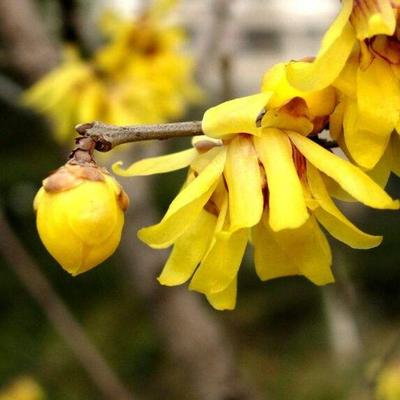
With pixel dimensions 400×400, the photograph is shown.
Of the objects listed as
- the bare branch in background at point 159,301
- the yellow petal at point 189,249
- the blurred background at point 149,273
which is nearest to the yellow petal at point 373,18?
the yellow petal at point 189,249

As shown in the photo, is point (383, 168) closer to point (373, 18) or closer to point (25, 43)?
point (373, 18)

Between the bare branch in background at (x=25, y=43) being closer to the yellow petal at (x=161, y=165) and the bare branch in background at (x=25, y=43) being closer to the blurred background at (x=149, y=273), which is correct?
the blurred background at (x=149, y=273)

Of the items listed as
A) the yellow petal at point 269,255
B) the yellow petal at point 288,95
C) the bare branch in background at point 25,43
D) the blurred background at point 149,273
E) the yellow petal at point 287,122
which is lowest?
the blurred background at point 149,273

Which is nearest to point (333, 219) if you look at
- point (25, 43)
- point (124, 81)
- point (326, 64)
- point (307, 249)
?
point (307, 249)

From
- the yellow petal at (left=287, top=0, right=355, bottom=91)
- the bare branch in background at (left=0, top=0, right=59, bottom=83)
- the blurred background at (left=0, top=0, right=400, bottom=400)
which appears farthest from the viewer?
the bare branch in background at (left=0, top=0, right=59, bottom=83)

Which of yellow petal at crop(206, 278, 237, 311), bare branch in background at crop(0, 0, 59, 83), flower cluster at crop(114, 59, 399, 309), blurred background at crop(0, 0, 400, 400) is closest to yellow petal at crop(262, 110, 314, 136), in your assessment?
flower cluster at crop(114, 59, 399, 309)

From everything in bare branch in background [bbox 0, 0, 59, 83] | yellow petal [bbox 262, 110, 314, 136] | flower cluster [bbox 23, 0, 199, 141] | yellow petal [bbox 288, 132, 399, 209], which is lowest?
flower cluster [bbox 23, 0, 199, 141]

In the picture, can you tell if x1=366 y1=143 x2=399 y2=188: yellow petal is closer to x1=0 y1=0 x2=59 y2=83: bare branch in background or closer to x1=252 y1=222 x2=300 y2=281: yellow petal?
x1=252 y1=222 x2=300 y2=281: yellow petal
